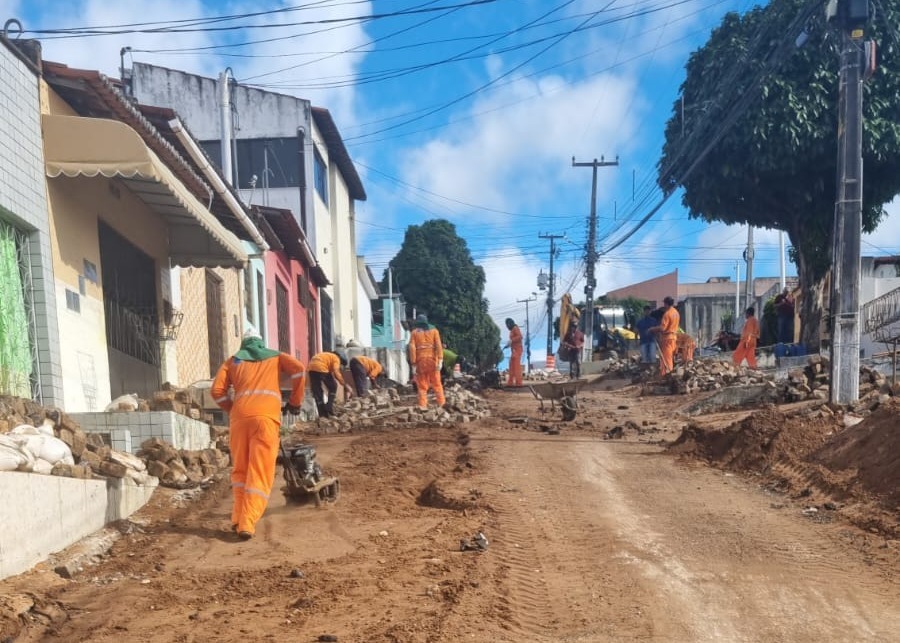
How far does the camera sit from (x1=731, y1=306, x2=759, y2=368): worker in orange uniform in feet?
67.5

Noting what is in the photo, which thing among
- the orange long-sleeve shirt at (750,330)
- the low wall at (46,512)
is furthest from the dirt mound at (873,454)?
the orange long-sleeve shirt at (750,330)

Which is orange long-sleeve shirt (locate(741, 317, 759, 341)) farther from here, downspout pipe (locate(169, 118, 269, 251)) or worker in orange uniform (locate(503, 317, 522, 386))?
downspout pipe (locate(169, 118, 269, 251))

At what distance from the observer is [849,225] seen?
1202 centimetres

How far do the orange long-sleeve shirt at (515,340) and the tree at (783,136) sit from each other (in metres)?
5.40

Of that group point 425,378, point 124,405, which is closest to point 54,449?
point 124,405

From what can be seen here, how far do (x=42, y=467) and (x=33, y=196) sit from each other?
345 centimetres

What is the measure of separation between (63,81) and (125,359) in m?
4.11

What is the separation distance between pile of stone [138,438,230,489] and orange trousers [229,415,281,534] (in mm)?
1598

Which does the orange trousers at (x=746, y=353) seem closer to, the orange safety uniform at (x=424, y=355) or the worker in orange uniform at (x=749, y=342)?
the worker in orange uniform at (x=749, y=342)

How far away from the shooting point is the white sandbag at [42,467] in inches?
252

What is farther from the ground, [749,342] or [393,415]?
[749,342]

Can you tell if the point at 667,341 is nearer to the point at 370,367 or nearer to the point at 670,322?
the point at 670,322

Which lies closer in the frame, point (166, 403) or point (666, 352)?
point (166, 403)

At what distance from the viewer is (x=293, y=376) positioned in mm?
8094
